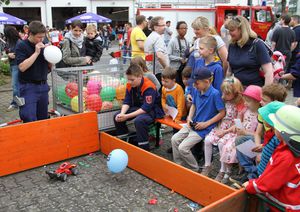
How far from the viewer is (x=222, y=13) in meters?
17.7

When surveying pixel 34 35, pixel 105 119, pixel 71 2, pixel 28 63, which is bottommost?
pixel 105 119

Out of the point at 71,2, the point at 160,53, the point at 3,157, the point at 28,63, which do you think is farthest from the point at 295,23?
the point at 71,2

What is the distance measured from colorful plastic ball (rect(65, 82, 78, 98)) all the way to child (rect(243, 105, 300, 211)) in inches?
136

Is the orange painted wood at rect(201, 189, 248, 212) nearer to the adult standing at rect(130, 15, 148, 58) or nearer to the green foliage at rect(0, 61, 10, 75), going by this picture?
the adult standing at rect(130, 15, 148, 58)

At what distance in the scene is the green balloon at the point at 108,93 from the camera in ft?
18.2

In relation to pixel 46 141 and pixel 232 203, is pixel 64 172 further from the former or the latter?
pixel 232 203

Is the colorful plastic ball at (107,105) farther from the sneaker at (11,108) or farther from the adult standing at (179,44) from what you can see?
the sneaker at (11,108)

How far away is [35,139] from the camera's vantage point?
477cm

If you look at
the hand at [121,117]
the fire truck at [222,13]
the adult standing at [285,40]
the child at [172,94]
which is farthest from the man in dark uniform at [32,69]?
the fire truck at [222,13]

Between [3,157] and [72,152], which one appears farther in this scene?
[72,152]

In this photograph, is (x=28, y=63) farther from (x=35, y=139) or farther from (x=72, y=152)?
(x=72, y=152)

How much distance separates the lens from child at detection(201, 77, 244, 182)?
4.20 meters

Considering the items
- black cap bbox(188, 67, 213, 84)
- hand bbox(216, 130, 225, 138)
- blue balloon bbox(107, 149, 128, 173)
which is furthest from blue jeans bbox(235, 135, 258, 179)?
blue balloon bbox(107, 149, 128, 173)

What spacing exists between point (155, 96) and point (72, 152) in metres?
1.46
